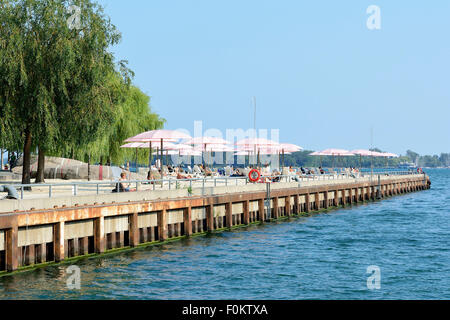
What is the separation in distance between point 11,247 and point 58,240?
2.49 metres

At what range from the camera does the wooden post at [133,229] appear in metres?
29.7

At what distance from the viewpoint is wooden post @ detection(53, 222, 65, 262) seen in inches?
998

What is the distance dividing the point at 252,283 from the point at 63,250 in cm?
756

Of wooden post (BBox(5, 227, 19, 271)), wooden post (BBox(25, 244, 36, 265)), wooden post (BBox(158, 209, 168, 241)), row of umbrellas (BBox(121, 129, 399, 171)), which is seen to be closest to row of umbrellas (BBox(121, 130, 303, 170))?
row of umbrellas (BBox(121, 129, 399, 171))

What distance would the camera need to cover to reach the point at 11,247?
2319 cm

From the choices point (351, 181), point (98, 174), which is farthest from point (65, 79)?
point (351, 181)

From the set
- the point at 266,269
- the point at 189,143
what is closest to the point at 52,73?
the point at 266,269

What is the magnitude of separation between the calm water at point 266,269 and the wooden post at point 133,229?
0.65m

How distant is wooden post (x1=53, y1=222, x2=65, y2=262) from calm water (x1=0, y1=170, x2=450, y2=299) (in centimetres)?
62

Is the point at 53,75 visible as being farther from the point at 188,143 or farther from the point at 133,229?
the point at 188,143

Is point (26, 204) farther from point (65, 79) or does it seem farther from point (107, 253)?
point (65, 79)

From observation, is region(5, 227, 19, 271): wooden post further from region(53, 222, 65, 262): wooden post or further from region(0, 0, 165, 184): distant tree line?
region(0, 0, 165, 184): distant tree line

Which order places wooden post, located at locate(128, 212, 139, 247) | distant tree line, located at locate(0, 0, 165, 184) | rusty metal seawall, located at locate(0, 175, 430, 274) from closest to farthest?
rusty metal seawall, located at locate(0, 175, 430, 274) → wooden post, located at locate(128, 212, 139, 247) → distant tree line, located at locate(0, 0, 165, 184)

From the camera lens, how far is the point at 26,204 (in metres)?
24.2
